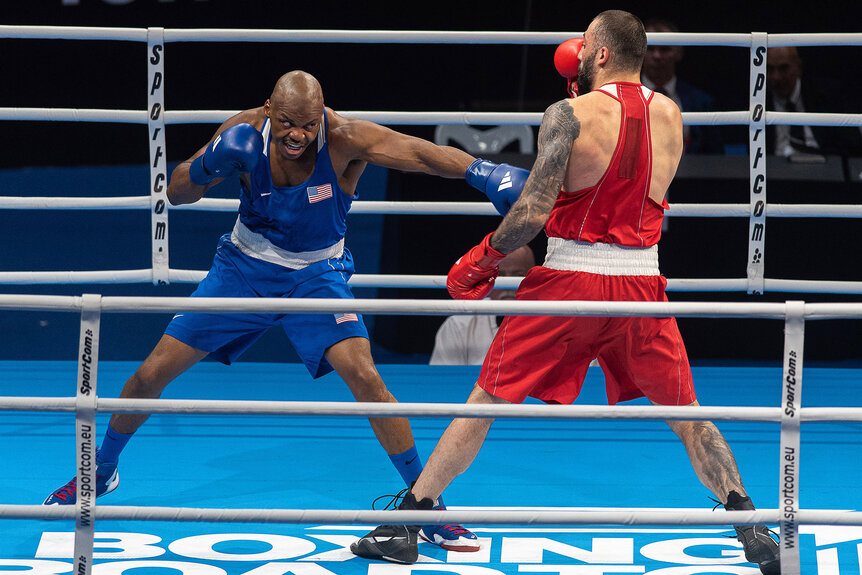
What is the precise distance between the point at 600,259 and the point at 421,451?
1168mm

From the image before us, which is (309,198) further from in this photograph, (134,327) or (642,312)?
(134,327)

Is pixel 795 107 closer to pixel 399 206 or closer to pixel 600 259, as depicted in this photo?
pixel 399 206

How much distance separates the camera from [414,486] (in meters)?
2.93

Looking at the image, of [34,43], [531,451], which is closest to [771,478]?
[531,451]

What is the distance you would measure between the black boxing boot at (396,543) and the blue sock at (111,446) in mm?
760

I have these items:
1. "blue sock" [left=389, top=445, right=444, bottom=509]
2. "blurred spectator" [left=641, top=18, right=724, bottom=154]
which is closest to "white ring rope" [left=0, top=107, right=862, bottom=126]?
"blurred spectator" [left=641, top=18, right=724, bottom=154]

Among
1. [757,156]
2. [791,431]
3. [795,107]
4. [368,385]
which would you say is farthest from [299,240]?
[795,107]

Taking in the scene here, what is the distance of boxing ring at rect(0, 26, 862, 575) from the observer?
7.67 feet

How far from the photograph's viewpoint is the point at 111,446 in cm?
322

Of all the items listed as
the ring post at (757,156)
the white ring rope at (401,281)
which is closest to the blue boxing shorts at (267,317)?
the white ring rope at (401,281)

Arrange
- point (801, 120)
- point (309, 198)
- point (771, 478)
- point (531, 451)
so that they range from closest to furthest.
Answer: point (309, 198) → point (771, 478) → point (531, 451) → point (801, 120)

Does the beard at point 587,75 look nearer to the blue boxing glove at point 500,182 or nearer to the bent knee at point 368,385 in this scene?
the blue boxing glove at point 500,182

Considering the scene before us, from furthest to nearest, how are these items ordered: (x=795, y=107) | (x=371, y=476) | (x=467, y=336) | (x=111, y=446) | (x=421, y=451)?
(x=795, y=107) → (x=467, y=336) → (x=421, y=451) → (x=371, y=476) → (x=111, y=446)

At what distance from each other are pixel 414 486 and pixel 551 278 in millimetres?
647
